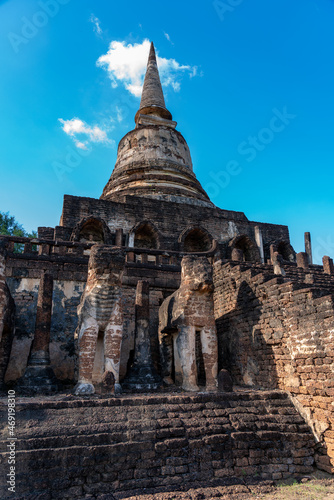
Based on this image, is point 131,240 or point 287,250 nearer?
point 131,240

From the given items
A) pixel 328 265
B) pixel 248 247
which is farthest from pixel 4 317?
pixel 248 247

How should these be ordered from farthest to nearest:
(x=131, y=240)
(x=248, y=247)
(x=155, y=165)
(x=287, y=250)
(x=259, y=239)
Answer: (x=155, y=165) < (x=287, y=250) < (x=259, y=239) < (x=248, y=247) < (x=131, y=240)

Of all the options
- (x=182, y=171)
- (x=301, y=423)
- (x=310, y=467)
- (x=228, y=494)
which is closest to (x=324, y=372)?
(x=301, y=423)

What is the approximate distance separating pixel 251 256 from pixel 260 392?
440 inches

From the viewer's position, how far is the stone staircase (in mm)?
5113

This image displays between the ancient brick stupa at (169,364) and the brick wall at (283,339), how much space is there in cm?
3

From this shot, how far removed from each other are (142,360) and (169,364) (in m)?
1.43

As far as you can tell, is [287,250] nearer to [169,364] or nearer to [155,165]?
[155,165]

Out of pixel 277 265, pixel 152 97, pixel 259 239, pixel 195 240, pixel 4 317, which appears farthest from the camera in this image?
pixel 152 97

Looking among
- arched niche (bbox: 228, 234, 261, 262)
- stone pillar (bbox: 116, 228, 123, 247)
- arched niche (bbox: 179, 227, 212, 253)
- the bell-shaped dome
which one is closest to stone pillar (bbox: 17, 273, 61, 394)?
stone pillar (bbox: 116, 228, 123, 247)

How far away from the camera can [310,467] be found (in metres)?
6.64

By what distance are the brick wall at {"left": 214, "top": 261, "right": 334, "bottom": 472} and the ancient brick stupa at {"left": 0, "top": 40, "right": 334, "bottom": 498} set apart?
0.03m

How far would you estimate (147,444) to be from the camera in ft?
18.9

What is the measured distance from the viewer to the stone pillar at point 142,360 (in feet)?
27.0
